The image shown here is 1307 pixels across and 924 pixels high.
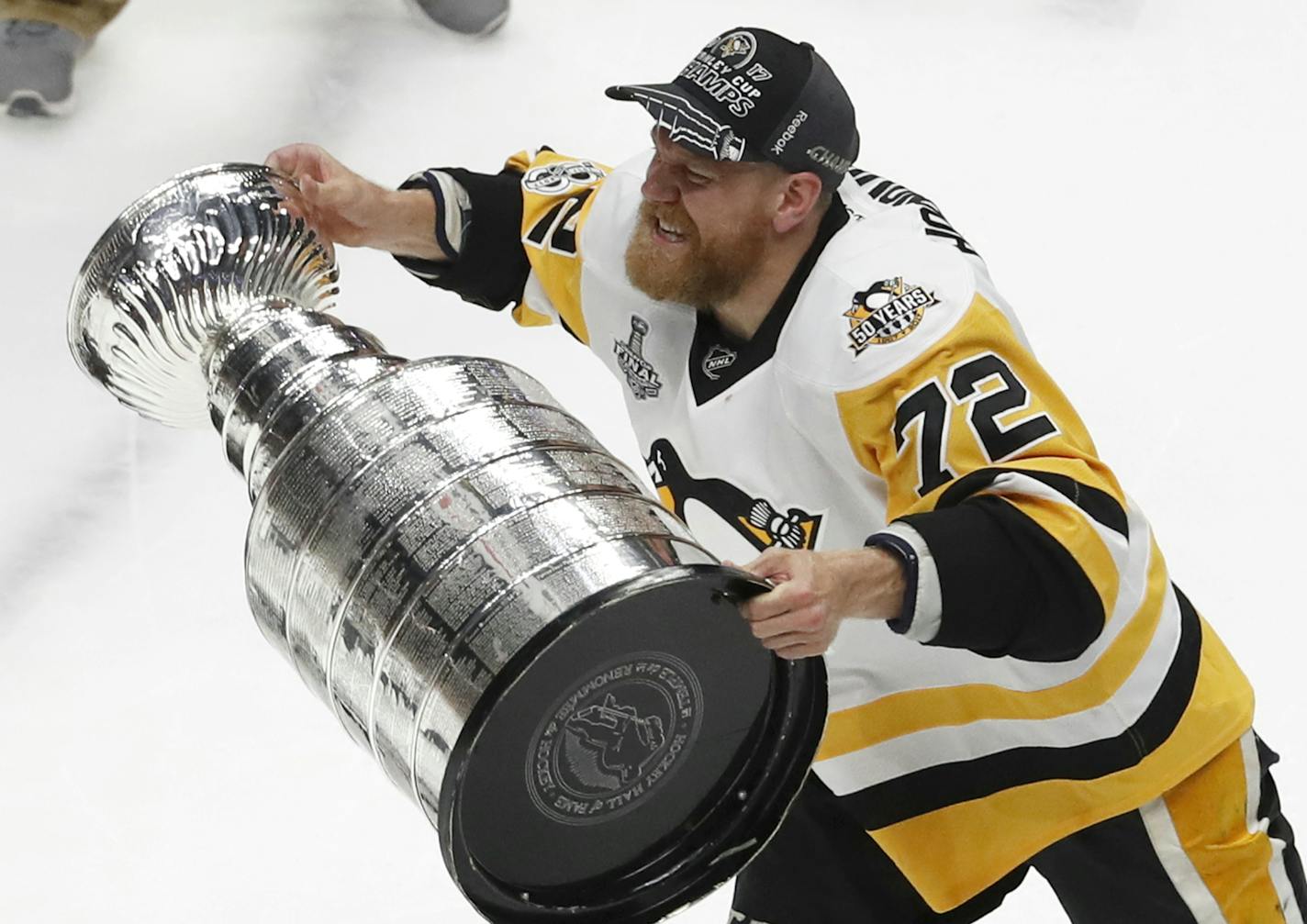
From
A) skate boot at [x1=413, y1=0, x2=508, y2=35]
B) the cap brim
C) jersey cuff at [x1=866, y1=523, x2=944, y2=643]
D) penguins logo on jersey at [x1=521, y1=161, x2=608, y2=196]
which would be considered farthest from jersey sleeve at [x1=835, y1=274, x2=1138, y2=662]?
skate boot at [x1=413, y1=0, x2=508, y2=35]

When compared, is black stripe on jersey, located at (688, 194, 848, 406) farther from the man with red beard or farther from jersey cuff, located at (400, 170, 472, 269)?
jersey cuff, located at (400, 170, 472, 269)

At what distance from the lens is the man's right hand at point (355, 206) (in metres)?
1.84

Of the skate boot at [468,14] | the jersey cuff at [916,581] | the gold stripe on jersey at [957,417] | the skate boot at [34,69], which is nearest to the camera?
the jersey cuff at [916,581]

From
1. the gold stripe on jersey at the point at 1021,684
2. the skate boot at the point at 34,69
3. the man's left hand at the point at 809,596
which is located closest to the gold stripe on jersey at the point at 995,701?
the gold stripe on jersey at the point at 1021,684

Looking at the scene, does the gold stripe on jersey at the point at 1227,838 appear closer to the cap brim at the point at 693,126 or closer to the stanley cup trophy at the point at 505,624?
the stanley cup trophy at the point at 505,624

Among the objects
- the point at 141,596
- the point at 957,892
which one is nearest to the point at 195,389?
the point at 957,892

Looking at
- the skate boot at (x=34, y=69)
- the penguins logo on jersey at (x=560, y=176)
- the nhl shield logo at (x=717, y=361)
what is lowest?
the skate boot at (x=34, y=69)

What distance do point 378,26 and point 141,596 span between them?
4.50 ft

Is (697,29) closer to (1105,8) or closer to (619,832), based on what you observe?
(1105,8)

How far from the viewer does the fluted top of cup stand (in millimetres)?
1644

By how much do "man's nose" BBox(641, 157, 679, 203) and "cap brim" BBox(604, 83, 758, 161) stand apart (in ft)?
0.12

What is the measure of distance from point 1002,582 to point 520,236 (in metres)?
0.72

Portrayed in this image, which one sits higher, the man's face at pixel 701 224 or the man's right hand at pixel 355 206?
the man's face at pixel 701 224

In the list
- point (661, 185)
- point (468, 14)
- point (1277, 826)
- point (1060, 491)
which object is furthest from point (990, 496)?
point (468, 14)
